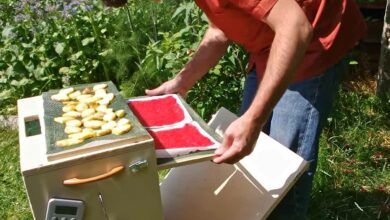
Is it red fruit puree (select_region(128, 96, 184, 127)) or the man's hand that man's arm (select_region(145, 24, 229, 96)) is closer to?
red fruit puree (select_region(128, 96, 184, 127))

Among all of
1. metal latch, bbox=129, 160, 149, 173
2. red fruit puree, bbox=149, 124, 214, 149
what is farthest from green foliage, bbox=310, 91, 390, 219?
metal latch, bbox=129, 160, 149, 173

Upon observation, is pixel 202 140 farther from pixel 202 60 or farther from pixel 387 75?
pixel 387 75

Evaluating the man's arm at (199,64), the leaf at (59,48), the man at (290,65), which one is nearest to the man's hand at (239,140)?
the man at (290,65)

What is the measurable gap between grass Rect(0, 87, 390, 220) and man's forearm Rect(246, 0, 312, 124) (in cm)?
125

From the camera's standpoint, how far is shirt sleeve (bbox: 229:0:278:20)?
1501mm

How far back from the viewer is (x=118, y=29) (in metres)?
3.87

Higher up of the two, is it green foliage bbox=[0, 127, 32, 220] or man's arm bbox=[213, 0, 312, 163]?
man's arm bbox=[213, 0, 312, 163]

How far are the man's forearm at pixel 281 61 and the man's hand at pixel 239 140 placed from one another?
2 centimetres

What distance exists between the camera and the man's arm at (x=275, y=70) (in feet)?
4.82

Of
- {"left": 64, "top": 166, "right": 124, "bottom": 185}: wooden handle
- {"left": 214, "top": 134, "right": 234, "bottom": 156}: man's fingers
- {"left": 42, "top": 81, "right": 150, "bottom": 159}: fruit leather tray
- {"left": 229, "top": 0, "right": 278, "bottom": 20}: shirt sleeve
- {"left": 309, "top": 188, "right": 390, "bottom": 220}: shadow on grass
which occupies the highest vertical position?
{"left": 229, "top": 0, "right": 278, "bottom": 20}: shirt sleeve

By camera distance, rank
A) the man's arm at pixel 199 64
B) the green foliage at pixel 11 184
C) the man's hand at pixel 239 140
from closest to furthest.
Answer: the man's hand at pixel 239 140, the man's arm at pixel 199 64, the green foliage at pixel 11 184

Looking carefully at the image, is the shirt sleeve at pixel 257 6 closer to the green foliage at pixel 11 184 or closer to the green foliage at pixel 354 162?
the green foliage at pixel 354 162

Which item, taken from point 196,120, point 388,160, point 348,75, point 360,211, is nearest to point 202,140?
point 196,120

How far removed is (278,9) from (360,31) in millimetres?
608
